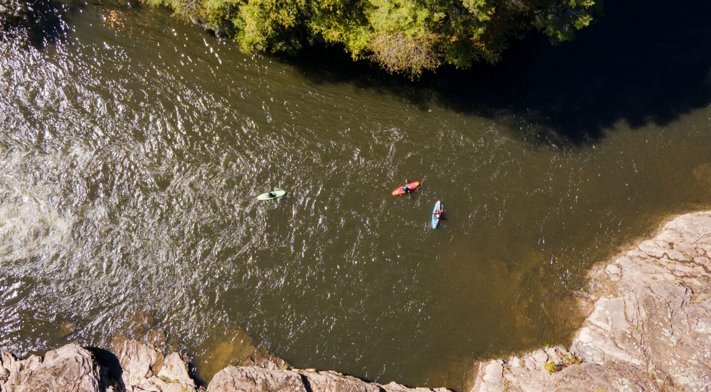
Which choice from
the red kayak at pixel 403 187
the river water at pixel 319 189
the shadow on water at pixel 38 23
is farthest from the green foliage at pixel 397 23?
the shadow on water at pixel 38 23

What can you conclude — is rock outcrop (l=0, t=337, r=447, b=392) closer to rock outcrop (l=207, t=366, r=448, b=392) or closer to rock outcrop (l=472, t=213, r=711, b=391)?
rock outcrop (l=207, t=366, r=448, b=392)

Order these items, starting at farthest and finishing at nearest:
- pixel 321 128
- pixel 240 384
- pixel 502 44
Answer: pixel 321 128 → pixel 502 44 → pixel 240 384

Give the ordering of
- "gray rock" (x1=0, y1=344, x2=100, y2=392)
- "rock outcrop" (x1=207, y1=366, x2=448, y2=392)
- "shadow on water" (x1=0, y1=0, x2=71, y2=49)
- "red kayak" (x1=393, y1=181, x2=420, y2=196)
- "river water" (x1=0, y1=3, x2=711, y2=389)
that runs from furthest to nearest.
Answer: "shadow on water" (x1=0, y1=0, x2=71, y2=49), "red kayak" (x1=393, y1=181, x2=420, y2=196), "river water" (x1=0, y1=3, x2=711, y2=389), "rock outcrop" (x1=207, y1=366, x2=448, y2=392), "gray rock" (x1=0, y1=344, x2=100, y2=392)

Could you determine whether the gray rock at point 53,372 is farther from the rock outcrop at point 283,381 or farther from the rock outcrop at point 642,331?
the rock outcrop at point 642,331

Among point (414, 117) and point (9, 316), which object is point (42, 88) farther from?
point (414, 117)

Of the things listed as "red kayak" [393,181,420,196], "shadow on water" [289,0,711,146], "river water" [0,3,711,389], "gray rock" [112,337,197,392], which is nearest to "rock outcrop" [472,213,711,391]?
"river water" [0,3,711,389]

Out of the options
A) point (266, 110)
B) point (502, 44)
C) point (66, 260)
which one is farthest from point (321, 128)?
point (66, 260)

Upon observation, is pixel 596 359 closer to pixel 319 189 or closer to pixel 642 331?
pixel 642 331
